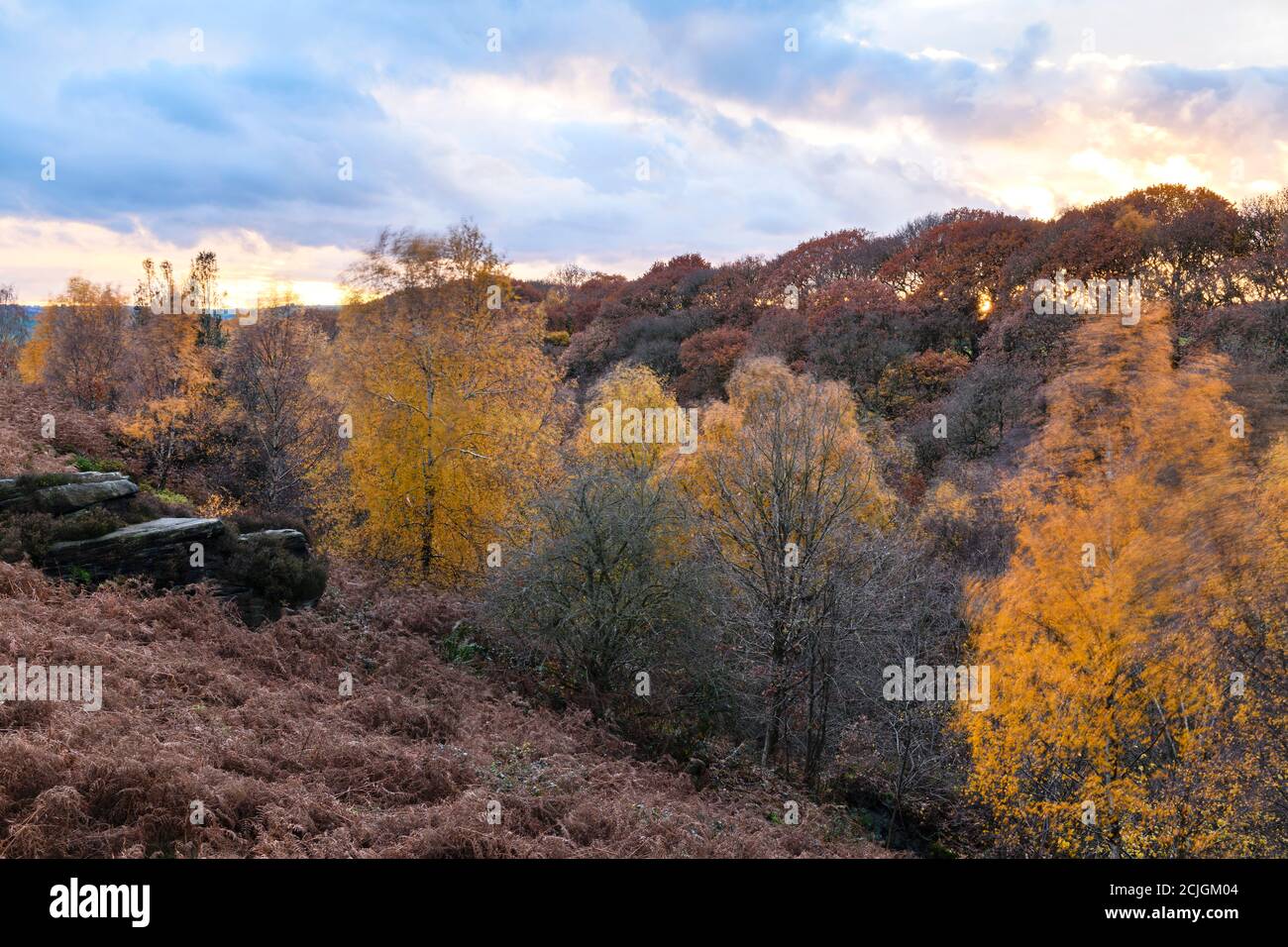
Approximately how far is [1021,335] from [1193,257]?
1040 cm

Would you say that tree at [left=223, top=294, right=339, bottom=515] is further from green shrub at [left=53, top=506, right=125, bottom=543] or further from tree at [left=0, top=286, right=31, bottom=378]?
tree at [left=0, top=286, right=31, bottom=378]

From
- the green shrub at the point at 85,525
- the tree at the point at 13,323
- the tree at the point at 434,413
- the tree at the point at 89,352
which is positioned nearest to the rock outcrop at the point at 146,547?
the green shrub at the point at 85,525

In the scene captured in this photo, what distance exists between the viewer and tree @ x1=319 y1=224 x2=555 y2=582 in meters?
20.3

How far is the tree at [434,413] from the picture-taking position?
798 inches

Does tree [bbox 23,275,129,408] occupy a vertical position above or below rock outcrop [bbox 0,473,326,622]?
above

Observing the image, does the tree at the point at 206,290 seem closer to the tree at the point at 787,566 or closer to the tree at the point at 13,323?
the tree at the point at 13,323

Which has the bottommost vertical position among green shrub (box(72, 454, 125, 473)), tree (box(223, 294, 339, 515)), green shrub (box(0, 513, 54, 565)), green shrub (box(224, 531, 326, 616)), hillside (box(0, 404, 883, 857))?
hillside (box(0, 404, 883, 857))

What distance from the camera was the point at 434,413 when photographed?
20938 mm

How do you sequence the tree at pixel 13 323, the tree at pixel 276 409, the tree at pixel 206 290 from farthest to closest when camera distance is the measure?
the tree at pixel 13 323 → the tree at pixel 206 290 → the tree at pixel 276 409

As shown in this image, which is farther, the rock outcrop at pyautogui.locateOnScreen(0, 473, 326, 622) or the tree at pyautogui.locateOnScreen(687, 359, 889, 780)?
the tree at pyautogui.locateOnScreen(687, 359, 889, 780)

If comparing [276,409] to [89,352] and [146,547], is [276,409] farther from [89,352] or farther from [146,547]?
[146,547]

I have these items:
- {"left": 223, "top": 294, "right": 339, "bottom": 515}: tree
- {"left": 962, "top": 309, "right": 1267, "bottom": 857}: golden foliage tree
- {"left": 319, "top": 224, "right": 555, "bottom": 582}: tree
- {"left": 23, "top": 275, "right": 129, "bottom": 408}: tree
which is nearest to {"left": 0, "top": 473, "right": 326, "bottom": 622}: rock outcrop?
{"left": 319, "top": 224, "right": 555, "bottom": 582}: tree
